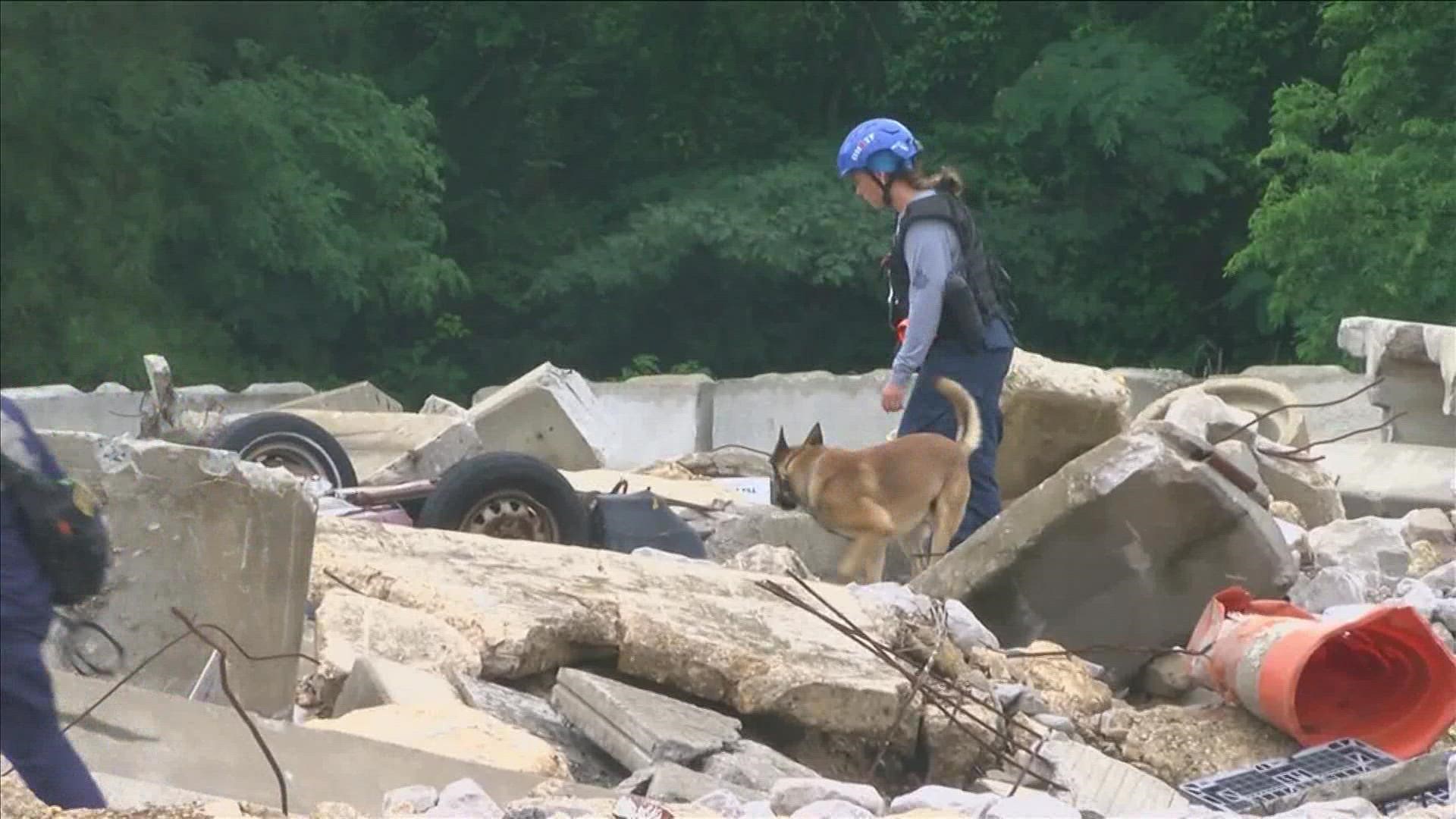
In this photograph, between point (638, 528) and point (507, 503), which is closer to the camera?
point (507, 503)

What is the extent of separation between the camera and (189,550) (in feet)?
18.7

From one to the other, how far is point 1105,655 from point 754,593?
4.68 ft

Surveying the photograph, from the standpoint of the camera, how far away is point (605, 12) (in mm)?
27734

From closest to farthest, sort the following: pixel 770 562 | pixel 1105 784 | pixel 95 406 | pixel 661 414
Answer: pixel 1105 784 → pixel 770 562 → pixel 95 406 → pixel 661 414

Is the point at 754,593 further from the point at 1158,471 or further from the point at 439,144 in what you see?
the point at 439,144

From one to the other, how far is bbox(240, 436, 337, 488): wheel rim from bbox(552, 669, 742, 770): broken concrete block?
12.3 ft

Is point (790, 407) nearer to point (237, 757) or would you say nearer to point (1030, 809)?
point (1030, 809)

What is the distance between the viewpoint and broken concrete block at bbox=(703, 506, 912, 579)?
9.63 metres

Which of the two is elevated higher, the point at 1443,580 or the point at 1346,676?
the point at 1443,580

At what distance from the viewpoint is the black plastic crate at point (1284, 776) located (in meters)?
6.00

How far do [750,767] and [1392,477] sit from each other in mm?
6159

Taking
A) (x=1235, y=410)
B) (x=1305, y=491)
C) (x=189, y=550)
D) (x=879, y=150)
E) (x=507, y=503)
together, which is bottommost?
(x=189, y=550)

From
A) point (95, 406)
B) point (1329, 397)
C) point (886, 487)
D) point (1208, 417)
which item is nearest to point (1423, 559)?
point (1208, 417)

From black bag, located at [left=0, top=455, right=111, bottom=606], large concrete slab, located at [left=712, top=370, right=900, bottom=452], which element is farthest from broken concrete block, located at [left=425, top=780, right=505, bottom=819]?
large concrete slab, located at [left=712, top=370, right=900, bottom=452]
